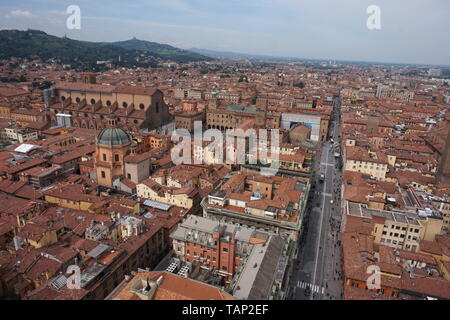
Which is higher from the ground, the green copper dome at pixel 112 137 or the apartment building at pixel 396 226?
the green copper dome at pixel 112 137

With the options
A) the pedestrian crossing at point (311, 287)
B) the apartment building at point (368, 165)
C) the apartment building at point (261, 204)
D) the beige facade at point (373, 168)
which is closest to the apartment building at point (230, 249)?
the apartment building at point (261, 204)

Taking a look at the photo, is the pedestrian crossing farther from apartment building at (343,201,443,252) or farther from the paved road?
apartment building at (343,201,443,252)

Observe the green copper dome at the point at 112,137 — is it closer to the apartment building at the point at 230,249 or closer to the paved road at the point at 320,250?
the apartment building at the point at 230,249

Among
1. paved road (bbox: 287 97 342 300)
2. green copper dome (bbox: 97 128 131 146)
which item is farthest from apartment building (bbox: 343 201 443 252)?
green copper dome (bbox: 97 128 131 146)

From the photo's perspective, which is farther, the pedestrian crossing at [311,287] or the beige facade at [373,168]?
the beige facade at [373,168]

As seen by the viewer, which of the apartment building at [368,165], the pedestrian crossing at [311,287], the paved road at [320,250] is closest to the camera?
the pedestrian crossing at [311,287]

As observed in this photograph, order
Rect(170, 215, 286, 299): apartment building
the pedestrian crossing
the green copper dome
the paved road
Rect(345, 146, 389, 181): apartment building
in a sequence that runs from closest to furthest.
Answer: Rect(170, 215, 286, 299): apartment building, the pedestrian crossing, the paved road, the green copper dome, Rect(345, 146, 389, 181): apartment building
